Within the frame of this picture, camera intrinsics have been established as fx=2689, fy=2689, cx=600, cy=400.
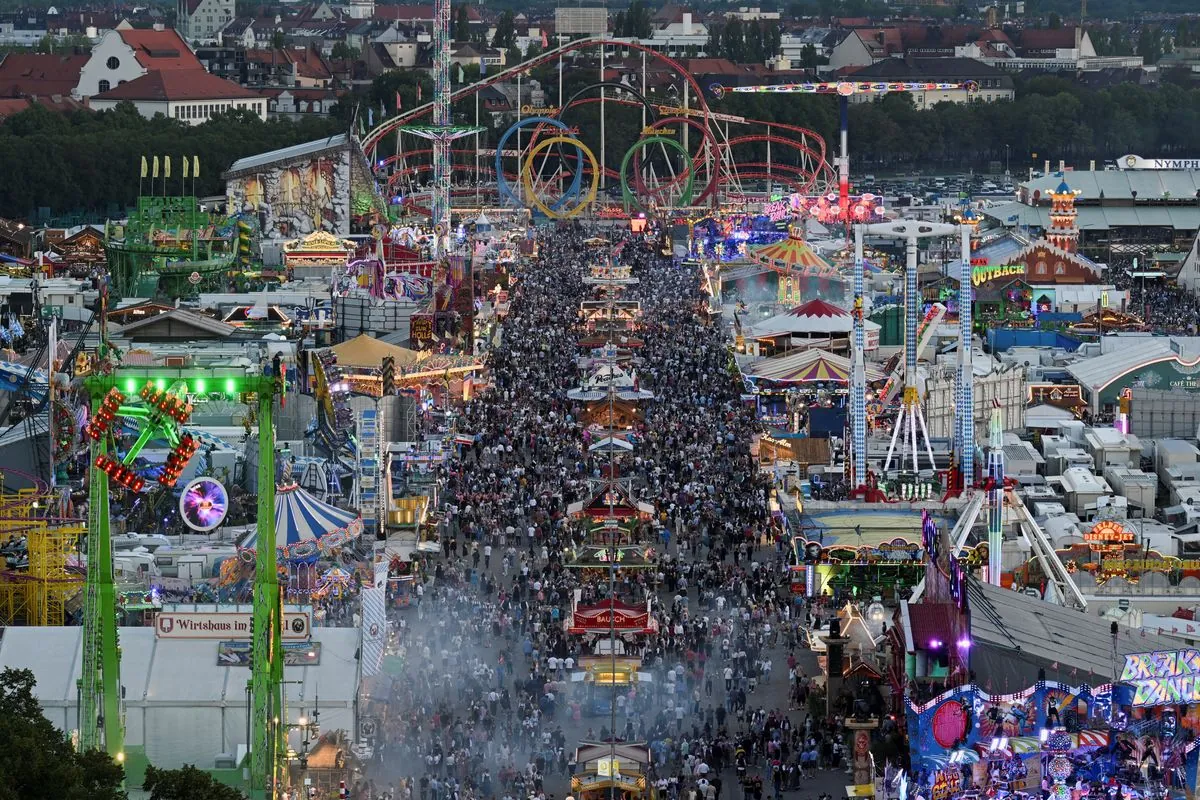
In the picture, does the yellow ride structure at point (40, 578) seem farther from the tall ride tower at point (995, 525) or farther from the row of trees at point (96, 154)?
the row of trees at point (96, 154)

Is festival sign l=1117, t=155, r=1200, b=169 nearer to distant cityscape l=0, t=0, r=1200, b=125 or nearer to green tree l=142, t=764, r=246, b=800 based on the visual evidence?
distant cityscape l=0, t=0, r=1200, b=125

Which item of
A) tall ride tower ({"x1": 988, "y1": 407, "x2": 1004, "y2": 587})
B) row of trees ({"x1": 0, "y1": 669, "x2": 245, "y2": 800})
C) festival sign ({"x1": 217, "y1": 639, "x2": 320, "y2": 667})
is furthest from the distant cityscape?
row of trees ({"x1": 0, "y1": 669, "x2": 245, "y2": 800})

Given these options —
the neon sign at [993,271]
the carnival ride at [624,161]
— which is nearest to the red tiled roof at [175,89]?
the carnival ride at [624,161]

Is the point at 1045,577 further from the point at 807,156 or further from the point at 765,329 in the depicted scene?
the point at 807,156

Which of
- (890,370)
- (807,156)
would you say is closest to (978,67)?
(807,156)

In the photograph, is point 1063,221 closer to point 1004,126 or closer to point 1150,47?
point 1004,126
